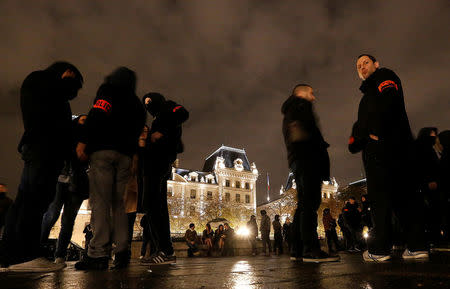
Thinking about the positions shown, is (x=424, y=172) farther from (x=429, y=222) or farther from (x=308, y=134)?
(x=308, y=134)

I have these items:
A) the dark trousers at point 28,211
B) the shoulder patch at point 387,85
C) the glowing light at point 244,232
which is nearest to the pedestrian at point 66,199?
the dark trousers at point 28,211

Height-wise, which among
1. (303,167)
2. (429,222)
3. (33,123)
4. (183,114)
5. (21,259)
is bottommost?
(21,259)

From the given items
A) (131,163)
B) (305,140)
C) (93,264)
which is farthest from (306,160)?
(93,264)

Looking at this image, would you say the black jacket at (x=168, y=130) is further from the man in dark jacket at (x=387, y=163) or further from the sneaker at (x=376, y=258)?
the sneaker at (x=376, y=258)

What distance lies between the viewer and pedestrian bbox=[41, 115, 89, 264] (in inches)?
181

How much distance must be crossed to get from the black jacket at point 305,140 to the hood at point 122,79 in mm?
2300

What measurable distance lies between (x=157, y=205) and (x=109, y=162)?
93 cm

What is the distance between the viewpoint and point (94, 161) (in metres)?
3.67

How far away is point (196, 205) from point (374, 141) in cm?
5729

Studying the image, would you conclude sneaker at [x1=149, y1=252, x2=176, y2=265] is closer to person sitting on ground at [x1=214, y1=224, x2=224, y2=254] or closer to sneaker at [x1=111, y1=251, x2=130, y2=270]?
sneaker at [x1=111, y1=251, x2=130, y2=270]

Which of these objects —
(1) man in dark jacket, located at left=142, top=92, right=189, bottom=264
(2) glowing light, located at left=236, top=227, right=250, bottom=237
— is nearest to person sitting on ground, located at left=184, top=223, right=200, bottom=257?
(2) glowing light, located at left=236, top=227, right=250, bottom=237

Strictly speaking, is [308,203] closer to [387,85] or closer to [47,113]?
[387,85]

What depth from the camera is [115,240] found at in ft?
12.1

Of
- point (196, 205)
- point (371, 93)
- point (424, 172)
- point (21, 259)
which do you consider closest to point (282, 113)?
point (371, 93)
